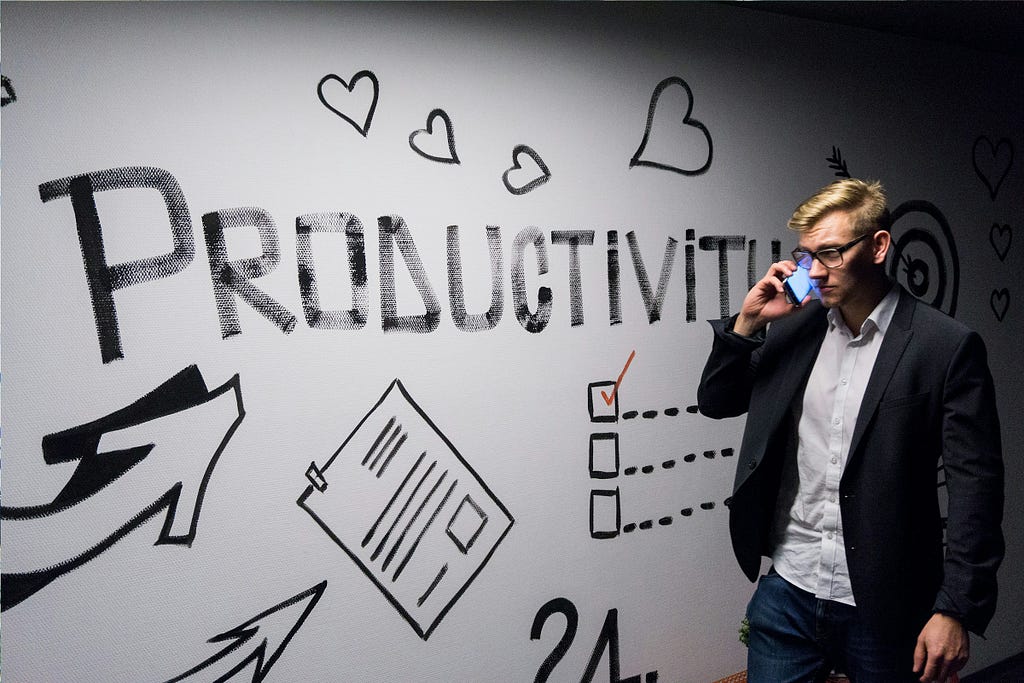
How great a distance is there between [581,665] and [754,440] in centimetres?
96

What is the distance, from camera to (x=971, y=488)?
155cm

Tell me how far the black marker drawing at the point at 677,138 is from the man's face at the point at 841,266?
702mm

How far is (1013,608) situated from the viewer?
3.20m

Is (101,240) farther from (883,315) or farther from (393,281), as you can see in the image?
(883,315)

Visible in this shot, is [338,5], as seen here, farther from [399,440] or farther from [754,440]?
[754,440]

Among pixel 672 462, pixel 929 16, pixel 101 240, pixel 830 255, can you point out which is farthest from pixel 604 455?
pixel 929 16

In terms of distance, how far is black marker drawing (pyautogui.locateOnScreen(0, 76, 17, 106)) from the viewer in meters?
1.58

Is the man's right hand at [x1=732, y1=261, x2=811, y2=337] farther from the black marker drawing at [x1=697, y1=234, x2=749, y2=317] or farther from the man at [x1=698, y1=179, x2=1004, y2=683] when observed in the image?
the black marker drawing at [x1=697, y1=234, x2=749, y2=317]

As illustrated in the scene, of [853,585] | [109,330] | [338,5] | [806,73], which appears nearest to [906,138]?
[806,73]

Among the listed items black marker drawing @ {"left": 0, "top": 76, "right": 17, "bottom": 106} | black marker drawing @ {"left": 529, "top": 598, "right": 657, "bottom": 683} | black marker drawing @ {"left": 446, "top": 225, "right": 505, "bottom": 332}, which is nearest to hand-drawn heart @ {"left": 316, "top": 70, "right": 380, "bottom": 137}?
black marker drawing @ {"left": 446, "top": 225, "right": 505, "bottom": 332}

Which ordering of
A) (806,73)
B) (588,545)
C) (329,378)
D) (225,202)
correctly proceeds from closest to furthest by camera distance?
(225,202)
(329,378)
(588,545)
(806,73)

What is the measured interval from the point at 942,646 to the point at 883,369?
22.0 inches

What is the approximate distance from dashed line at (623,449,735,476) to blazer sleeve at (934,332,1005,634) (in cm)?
94

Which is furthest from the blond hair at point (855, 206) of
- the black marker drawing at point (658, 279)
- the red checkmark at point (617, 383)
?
the red checkmark at point (617, 383)
